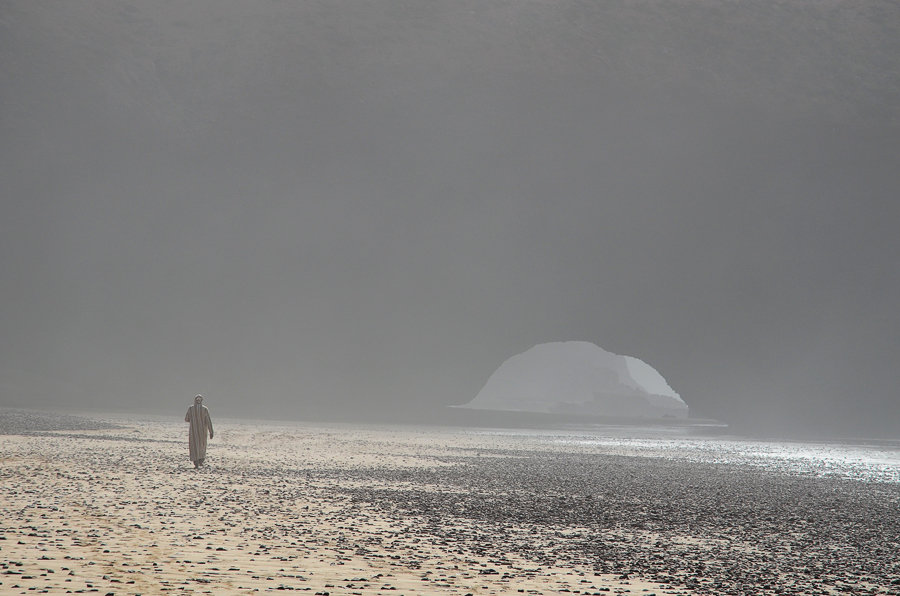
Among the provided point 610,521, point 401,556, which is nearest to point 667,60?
point 610,521

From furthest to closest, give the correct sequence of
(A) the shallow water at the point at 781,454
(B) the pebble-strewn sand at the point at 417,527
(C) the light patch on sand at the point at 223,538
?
(A) the shallow water at the point at 781,454 → (B) the pebble-strewn sand at the point at 417,527 → (C) the light patch on sand at the point at 223,538

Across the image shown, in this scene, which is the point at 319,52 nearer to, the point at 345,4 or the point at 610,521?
the point at 345,4

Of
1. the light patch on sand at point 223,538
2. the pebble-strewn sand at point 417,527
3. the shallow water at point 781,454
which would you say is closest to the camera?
the light patch on sand at point 223,538

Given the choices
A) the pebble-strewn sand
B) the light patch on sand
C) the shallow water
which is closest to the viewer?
the light patch on sand

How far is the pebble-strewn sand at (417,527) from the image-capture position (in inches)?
276

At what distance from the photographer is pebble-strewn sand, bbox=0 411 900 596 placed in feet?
23.0

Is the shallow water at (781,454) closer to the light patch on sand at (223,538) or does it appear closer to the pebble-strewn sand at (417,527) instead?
the pebble-strewn sand at (417,527)

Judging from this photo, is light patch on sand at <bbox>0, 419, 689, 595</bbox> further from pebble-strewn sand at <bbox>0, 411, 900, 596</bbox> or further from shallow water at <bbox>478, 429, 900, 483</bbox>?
shallow water at <bbox>478, 429, 900, 483</bbox>

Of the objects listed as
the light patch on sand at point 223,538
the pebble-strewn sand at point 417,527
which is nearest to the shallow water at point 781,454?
the pebble-strewn sand at point 417,527

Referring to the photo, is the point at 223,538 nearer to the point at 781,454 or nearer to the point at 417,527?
the point at 417,527

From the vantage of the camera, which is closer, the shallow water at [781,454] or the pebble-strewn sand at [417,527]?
the pebble-strewn sand at [417,527]

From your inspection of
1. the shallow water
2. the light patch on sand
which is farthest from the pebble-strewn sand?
the shallow water

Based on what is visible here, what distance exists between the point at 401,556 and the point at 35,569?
301 cm

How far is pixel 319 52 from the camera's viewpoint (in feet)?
157
